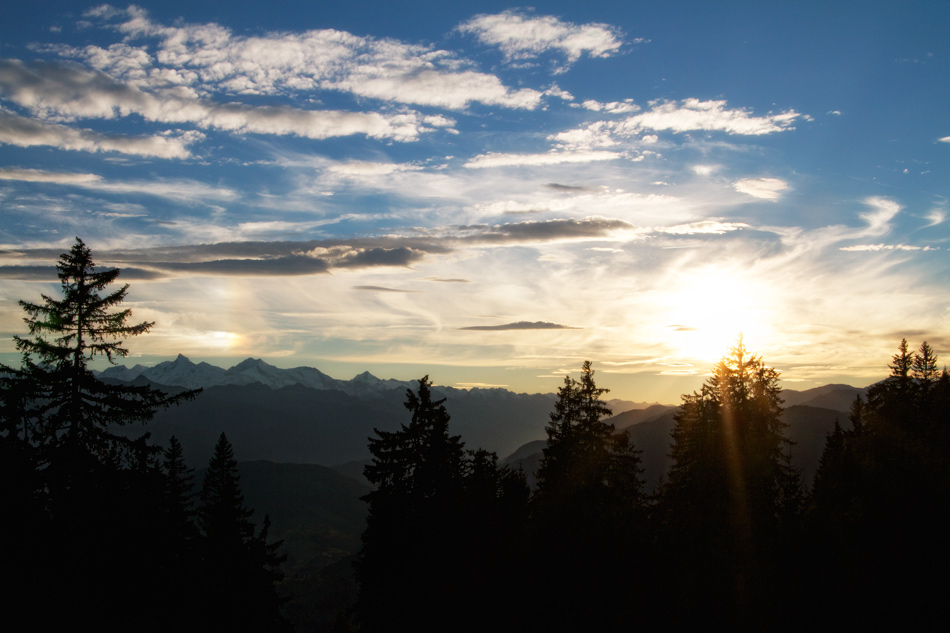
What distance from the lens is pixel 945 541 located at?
17.4 meters

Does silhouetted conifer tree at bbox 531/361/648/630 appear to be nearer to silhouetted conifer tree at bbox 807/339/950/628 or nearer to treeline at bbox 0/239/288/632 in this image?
silhouetted conifer tree at bbox 807/339/950/628

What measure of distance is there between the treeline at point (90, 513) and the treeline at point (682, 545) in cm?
673

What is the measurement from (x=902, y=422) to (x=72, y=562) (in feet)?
157

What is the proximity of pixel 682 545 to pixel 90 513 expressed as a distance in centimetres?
1704

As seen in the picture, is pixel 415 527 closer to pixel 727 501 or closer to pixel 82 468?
pixel 82 468

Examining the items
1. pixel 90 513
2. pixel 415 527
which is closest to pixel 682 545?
pixel 415 527

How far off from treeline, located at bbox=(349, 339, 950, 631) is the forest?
0.06 meters

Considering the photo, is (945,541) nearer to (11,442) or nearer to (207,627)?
(207,627)

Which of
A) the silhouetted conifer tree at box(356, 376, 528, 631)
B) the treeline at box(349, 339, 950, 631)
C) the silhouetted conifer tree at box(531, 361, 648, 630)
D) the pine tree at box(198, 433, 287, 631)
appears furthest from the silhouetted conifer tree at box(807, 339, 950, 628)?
the pine tree at box(198, 433, 287, 631)

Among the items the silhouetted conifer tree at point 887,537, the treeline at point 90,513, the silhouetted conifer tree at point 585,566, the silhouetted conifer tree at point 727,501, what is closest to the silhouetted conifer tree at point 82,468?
the treeline at point 90,513

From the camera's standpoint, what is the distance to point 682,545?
64.0 ft

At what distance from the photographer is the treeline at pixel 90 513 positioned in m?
10.8

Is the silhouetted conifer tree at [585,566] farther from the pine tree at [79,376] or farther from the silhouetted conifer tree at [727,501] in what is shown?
the pine tree at [79,376]

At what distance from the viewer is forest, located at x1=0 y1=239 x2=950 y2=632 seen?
1184 centimetres
